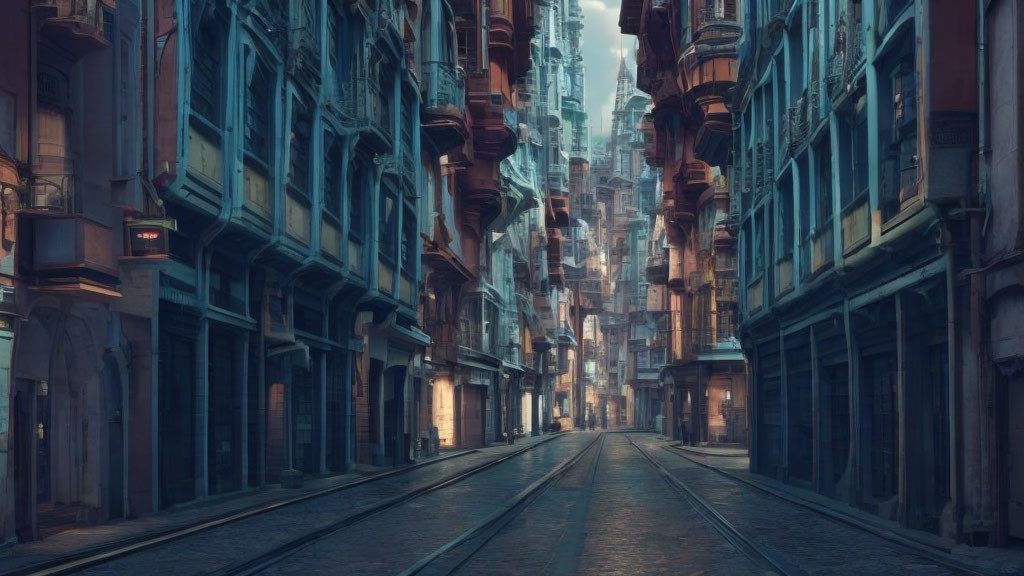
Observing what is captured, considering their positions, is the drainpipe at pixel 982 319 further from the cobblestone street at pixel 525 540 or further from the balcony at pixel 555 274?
the balcony at pixel 555 274

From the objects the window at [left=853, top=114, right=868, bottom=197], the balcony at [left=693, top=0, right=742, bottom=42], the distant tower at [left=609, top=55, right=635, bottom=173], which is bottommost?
the window at [left=853, top=114, right=868, bottom=197]

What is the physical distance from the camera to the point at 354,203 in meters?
34.6

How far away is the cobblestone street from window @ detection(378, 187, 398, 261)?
13.3 m

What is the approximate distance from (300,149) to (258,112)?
349 centimetres

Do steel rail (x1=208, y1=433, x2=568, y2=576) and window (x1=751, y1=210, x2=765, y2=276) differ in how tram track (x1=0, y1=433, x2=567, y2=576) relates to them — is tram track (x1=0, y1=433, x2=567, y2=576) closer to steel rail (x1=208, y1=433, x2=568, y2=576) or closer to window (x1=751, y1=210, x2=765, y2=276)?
steel rail (x1=208, y1=433, x2=568, y2=576)

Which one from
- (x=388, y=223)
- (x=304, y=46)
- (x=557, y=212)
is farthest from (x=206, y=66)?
(x=557, y=212)

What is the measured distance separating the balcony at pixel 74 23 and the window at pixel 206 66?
3.82m

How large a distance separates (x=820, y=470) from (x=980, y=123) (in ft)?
38.7

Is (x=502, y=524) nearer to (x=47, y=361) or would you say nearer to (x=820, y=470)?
(x=47, y=361)

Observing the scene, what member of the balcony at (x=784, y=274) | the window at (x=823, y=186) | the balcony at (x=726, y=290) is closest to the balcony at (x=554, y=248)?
the balcony at (x=726, y=290)

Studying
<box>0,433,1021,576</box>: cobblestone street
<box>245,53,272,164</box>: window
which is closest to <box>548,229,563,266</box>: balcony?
<box>245,53,272,164</box>: window

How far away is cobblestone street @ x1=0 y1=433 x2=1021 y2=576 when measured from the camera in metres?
12.5

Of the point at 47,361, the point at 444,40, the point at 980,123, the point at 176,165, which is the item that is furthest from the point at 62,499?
the point at 444,40

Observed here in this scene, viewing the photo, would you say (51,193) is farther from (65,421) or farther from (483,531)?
(483,531)
